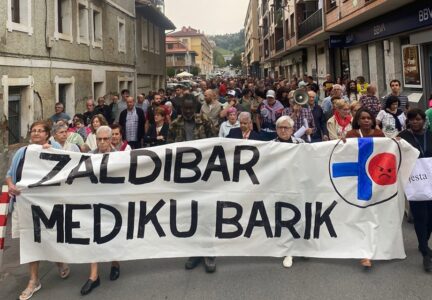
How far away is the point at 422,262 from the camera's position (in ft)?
16.1

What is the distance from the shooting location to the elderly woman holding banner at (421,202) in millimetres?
4789

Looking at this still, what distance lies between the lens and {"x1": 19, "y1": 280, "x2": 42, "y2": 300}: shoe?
4332 mm

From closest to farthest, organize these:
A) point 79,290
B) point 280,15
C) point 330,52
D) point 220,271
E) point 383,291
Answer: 1. point 383,291
2. point 79,290
3. point 220,271
4. point 330,52
5. point 280,15

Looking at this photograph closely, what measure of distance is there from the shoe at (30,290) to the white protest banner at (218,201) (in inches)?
11.4

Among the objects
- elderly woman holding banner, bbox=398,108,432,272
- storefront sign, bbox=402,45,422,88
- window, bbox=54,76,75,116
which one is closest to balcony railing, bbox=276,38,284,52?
storefront sign, bbox=402,45,422,88

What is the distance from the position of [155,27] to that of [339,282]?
2753 centimetres

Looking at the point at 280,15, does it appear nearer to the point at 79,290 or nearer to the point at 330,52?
the point at 330,52

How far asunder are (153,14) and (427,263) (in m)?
25.8

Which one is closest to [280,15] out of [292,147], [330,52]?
[330,52]

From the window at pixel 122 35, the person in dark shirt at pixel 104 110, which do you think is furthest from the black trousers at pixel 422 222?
the window at pixel 122 35

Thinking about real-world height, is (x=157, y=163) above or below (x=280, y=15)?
below

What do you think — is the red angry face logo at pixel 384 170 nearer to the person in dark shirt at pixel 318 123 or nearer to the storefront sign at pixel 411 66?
the person in dark shirt at pixel 318 123

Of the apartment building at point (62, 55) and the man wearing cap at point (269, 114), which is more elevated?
the apartment building at point (62, 55)

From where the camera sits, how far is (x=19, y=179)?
4.71m
